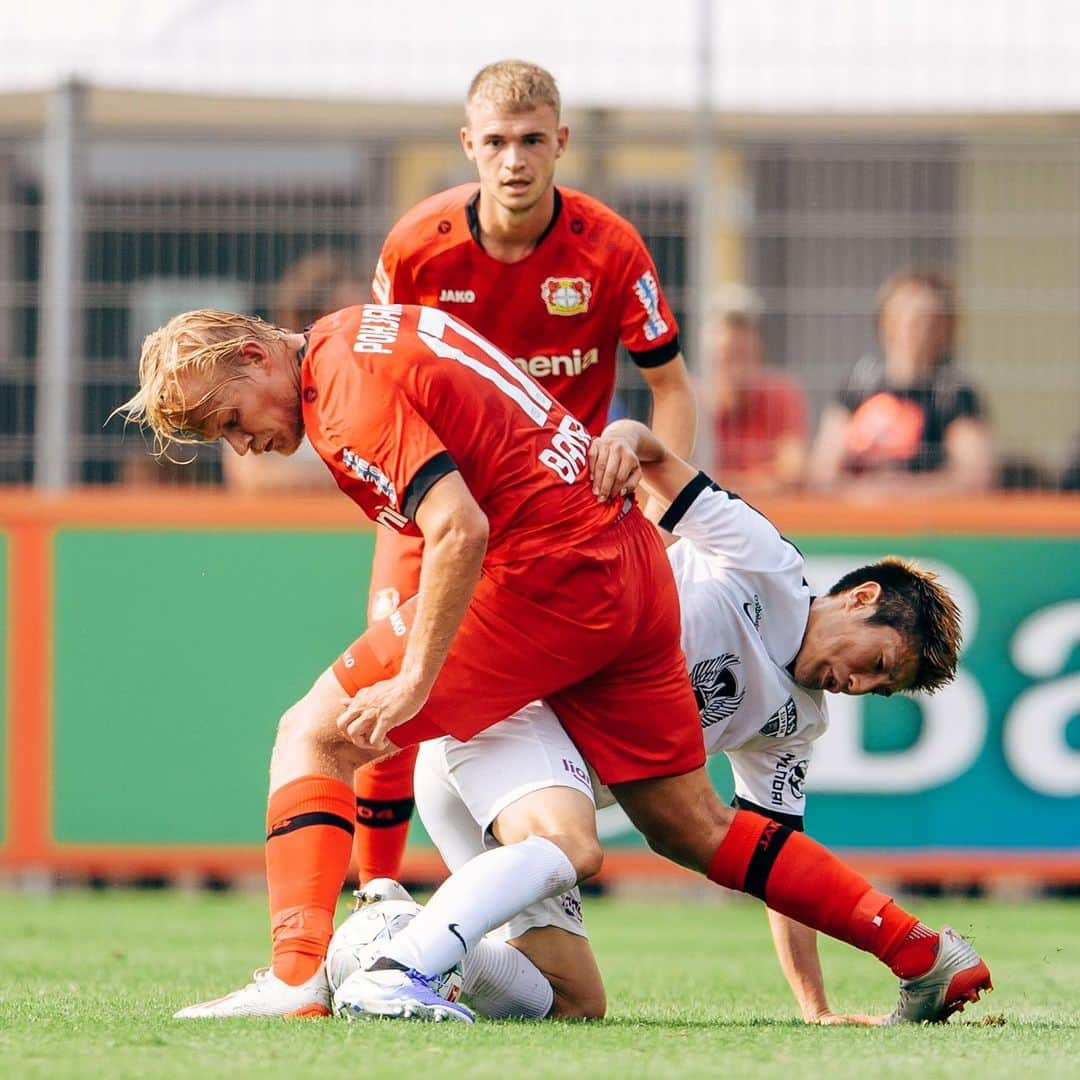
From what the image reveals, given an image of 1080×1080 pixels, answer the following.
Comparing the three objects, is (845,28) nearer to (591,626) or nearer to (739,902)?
(739,902)

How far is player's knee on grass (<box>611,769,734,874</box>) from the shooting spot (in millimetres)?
4980

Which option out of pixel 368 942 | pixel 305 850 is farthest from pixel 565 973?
pixel 305 850

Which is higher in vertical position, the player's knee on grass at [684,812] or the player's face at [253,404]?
the player's face at [253,404]

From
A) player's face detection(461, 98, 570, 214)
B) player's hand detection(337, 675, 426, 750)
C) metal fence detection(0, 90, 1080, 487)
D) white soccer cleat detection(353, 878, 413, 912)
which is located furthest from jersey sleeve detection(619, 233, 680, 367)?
metal fence detection(0, 90, 1080, 487)

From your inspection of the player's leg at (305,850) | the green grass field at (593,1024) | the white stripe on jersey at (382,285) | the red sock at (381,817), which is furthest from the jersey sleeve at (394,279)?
the green grass field at (593,1024)

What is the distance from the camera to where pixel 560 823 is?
15.7 ft

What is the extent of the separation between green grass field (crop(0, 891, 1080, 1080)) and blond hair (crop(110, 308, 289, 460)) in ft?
4.20

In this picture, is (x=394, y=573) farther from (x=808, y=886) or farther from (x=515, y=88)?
(x=808, y=886)

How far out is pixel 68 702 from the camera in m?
8.74

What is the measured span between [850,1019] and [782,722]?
718 millimetres

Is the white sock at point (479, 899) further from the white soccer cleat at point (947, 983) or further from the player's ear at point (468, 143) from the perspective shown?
the player's ear at point (468, 143)

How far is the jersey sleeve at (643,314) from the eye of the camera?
234 inches

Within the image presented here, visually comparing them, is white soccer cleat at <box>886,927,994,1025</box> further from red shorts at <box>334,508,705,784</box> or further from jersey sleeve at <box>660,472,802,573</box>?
jersey sleeve at <box>660,472,802,573</box>

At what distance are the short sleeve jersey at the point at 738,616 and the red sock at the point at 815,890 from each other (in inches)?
15.1
